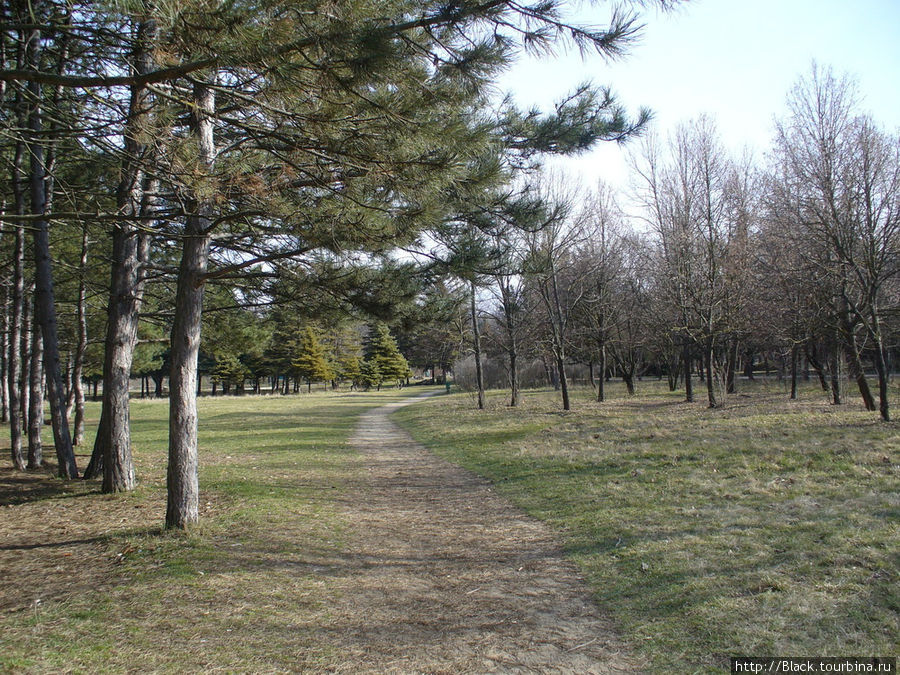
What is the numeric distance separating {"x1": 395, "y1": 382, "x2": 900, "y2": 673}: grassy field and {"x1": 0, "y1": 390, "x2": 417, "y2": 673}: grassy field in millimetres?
2321

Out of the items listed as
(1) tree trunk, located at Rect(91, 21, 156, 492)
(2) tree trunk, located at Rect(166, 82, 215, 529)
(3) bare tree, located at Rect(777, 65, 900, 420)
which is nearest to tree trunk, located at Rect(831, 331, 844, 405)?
(3) bare tree, located at Rect(777, 65, 900, 420)

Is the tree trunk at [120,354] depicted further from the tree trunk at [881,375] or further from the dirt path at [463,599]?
the tree trunk at [881,375]

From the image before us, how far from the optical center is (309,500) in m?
7.29

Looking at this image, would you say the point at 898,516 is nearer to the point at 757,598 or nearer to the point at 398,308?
the point at 757,598

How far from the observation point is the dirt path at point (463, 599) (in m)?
3.19

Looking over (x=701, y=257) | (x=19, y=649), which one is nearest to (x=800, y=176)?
(x=701, y=257)

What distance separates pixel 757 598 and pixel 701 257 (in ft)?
51.3

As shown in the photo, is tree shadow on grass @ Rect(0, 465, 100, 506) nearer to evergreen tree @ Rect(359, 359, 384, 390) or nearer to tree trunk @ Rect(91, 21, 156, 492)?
tree trunk @ Rect(91, 21, 156, 492)

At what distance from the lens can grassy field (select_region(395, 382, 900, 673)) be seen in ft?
10.6

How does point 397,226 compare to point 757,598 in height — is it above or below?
above

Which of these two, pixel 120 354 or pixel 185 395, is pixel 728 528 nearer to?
pixel 185 395

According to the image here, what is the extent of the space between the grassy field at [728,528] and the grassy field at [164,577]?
2.32 meters

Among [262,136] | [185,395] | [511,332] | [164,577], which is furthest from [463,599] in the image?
[511,332]

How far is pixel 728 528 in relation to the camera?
16.4ft
